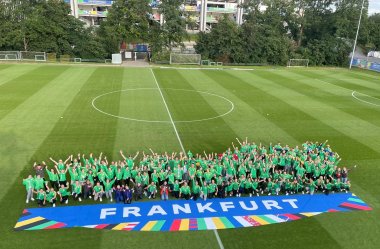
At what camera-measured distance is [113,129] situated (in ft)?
69.7

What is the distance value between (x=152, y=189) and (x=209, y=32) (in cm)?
4754

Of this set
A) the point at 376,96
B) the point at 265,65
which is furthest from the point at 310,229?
the point at 265,65

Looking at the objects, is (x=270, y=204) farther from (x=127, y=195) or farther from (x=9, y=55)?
(x=9, y=55)

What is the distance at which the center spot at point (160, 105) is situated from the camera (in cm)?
2412

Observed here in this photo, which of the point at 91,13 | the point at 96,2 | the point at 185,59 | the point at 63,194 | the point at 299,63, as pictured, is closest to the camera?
the point at 63,194

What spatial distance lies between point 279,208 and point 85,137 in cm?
1156

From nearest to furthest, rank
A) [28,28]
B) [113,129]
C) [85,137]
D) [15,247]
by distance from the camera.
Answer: [15,247], [85,137], [113,129], [28,28]

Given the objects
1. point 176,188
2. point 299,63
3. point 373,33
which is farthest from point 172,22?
point 176,188

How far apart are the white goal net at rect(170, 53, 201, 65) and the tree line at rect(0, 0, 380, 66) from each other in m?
1.29

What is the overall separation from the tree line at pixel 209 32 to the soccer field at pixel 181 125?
9.81 m

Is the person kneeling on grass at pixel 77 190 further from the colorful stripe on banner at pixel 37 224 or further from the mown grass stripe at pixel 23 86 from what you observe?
Answer: the mown grass stripe at pixel 23 86

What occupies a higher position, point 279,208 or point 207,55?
point 207,55

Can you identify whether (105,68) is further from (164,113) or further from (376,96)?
(376,96)

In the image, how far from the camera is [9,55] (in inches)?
1813
